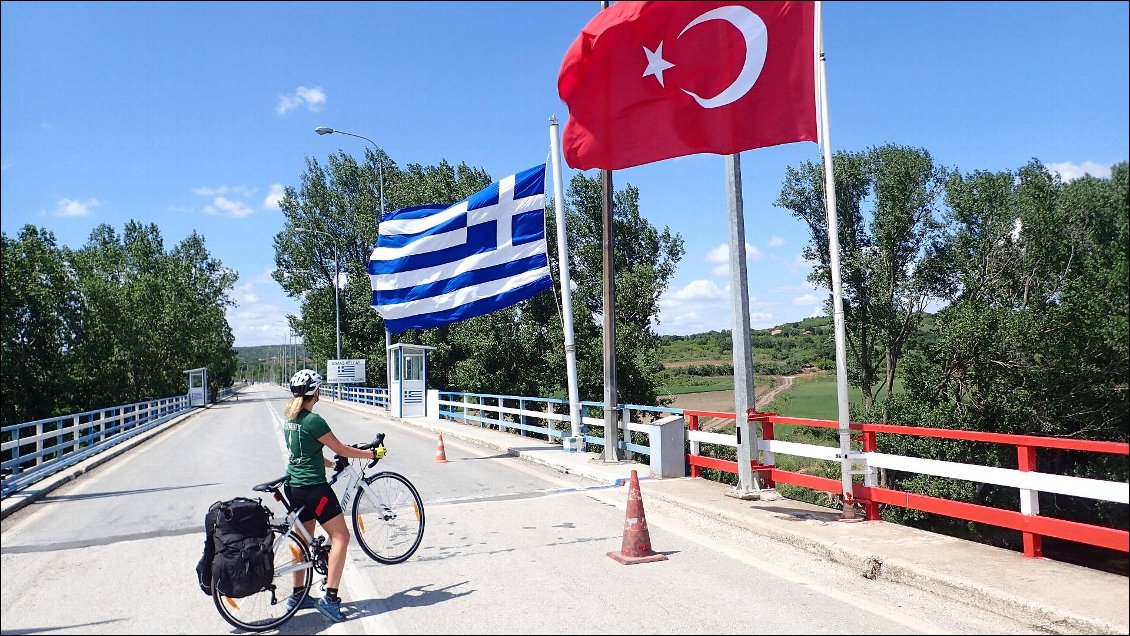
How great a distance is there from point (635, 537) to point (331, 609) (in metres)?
2.76

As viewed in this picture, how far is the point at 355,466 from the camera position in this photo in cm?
720

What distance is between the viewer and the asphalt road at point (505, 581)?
533 cm

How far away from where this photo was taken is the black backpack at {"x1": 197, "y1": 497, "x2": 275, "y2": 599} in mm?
5152

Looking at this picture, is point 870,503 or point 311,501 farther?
point 870,503

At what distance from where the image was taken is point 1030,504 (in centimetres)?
653

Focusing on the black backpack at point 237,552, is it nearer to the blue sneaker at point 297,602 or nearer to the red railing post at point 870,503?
the blue sneaker at point 297,602

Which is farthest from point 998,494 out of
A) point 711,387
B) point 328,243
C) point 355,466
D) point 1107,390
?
point 328,243

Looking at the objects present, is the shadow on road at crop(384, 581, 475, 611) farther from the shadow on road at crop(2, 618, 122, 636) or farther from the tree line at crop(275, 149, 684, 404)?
the tree line at crop(275, 149, 684, 404)

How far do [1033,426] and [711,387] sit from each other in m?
20.3

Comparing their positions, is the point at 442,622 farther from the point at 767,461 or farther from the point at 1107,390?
the point at 1107,390

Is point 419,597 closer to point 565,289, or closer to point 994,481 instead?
point 994,481

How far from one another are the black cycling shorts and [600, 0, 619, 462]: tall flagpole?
8.75m

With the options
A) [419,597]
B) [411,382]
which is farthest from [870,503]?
[411,382]

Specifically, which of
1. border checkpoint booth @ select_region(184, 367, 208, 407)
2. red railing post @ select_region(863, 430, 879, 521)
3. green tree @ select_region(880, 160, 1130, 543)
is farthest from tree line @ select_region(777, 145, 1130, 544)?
border checkpoint booth @ select_region(184, 367, 208, 407)
